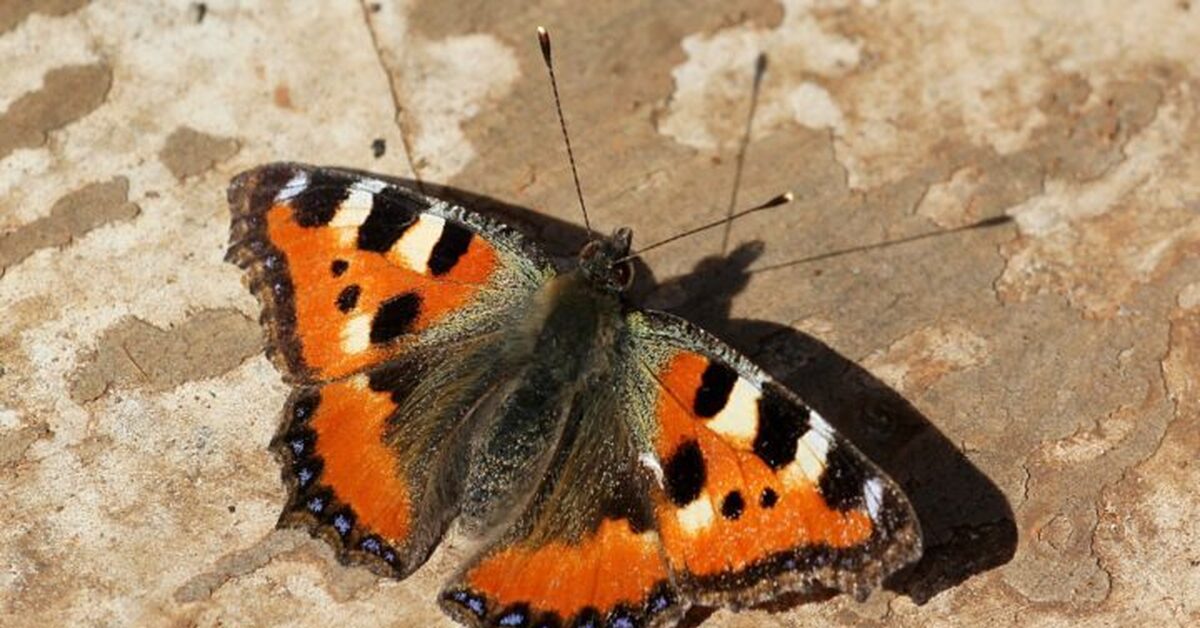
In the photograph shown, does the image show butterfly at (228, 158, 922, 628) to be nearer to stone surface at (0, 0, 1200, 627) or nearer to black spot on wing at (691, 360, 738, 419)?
black spot on wing at (691, 360, 738, 419)

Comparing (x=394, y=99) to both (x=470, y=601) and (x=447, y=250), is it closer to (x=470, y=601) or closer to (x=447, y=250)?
(x=447, y=250)

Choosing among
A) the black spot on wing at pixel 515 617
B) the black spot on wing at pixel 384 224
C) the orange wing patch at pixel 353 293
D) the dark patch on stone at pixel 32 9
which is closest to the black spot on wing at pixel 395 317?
the orange wing patch at pixel 353 293

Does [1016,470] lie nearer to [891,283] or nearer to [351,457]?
[891,283]

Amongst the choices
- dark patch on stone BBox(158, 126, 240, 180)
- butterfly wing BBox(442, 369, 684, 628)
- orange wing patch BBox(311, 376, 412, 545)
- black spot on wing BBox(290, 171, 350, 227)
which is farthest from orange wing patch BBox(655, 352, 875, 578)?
dark patch on stone BBox(158, 126, 240, 180)

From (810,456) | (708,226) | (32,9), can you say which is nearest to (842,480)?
(810,456)

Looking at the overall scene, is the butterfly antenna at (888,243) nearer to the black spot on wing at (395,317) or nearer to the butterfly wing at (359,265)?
the butterfly wing at (359,265)

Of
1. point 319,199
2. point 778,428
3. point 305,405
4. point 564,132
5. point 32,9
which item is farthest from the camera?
point 32,9

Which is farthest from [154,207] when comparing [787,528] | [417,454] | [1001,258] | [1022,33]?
[1022,33]
